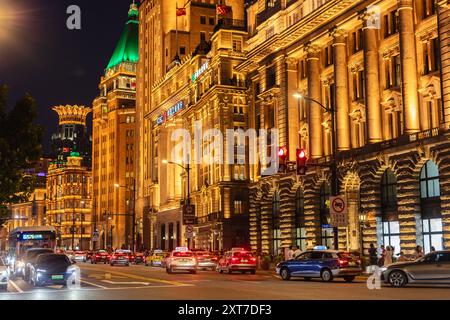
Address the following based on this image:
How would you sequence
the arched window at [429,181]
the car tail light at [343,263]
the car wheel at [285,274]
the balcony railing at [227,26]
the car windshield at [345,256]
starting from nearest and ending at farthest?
the car tail light at [343,263] → the car windshield at [345,256] → the car wheel at [285,274] → the arched window at [429,181] → the balcony railing at [227,26]

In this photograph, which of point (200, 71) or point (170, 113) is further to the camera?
point (170, 113)

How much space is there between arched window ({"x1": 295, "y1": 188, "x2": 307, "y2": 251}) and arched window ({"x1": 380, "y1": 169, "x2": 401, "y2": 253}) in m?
12.0

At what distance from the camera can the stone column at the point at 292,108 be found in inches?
2467

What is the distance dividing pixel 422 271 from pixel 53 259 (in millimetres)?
16877

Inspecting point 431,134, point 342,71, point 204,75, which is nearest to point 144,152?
point 204,75

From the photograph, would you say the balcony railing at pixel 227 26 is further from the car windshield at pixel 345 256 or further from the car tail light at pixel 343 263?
the car tail light at pixel 343 263

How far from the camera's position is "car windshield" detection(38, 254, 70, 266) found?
101 feet

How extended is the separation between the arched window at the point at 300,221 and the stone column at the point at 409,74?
53.9 ft

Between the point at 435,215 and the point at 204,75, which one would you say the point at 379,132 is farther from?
the point at 204,75

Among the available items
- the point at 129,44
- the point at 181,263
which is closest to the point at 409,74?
the point at 181,263

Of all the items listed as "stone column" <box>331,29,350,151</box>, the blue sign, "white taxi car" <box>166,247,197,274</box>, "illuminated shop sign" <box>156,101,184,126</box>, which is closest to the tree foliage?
"white taxi car" <box>166,247,197,274</box>

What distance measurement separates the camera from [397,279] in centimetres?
2744

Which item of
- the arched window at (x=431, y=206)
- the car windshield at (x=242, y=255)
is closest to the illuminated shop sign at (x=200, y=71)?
the car windshield at (x=242, y=255)

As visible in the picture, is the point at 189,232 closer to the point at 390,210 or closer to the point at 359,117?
the point at 359,117
